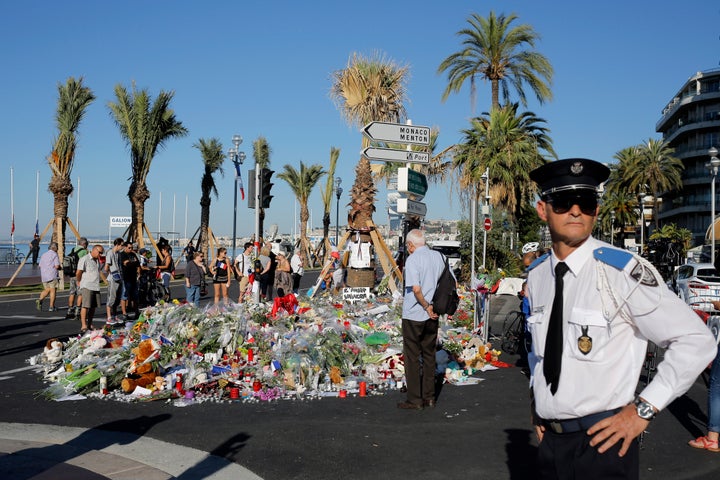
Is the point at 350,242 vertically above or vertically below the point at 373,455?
above

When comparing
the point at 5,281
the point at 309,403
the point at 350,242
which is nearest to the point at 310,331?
the point at 309,403

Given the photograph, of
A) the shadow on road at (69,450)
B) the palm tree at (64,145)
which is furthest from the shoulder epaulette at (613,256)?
the palm tree at (64,145)

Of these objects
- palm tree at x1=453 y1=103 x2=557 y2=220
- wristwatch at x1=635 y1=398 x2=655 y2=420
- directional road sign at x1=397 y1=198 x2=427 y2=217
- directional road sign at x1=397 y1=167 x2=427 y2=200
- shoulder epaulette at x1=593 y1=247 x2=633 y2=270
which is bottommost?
wristwatch at x1=635 y1=398 x2=655 y2=420

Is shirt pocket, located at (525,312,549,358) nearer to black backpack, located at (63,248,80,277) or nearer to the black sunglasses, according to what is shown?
the black sunglasses

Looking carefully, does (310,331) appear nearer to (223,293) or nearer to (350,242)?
(223,293)

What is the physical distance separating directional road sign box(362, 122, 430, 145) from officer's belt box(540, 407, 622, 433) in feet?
25.3

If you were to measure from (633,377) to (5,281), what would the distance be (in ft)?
97.1

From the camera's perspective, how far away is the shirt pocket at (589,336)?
2559 mm

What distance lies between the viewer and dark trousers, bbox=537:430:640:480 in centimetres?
253

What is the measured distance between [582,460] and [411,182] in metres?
7.57

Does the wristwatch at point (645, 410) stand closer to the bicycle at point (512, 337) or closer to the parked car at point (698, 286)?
the bicycle at point (512, 337)

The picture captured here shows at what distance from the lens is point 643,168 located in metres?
70.9

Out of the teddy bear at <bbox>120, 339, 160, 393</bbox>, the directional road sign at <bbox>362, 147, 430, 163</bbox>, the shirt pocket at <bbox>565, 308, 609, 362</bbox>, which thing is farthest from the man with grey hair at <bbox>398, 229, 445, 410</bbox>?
the shirt pocket at <bbox>565, 308, 609, 362</bbox>

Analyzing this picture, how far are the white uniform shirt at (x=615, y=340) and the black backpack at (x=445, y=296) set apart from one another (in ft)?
15.7
